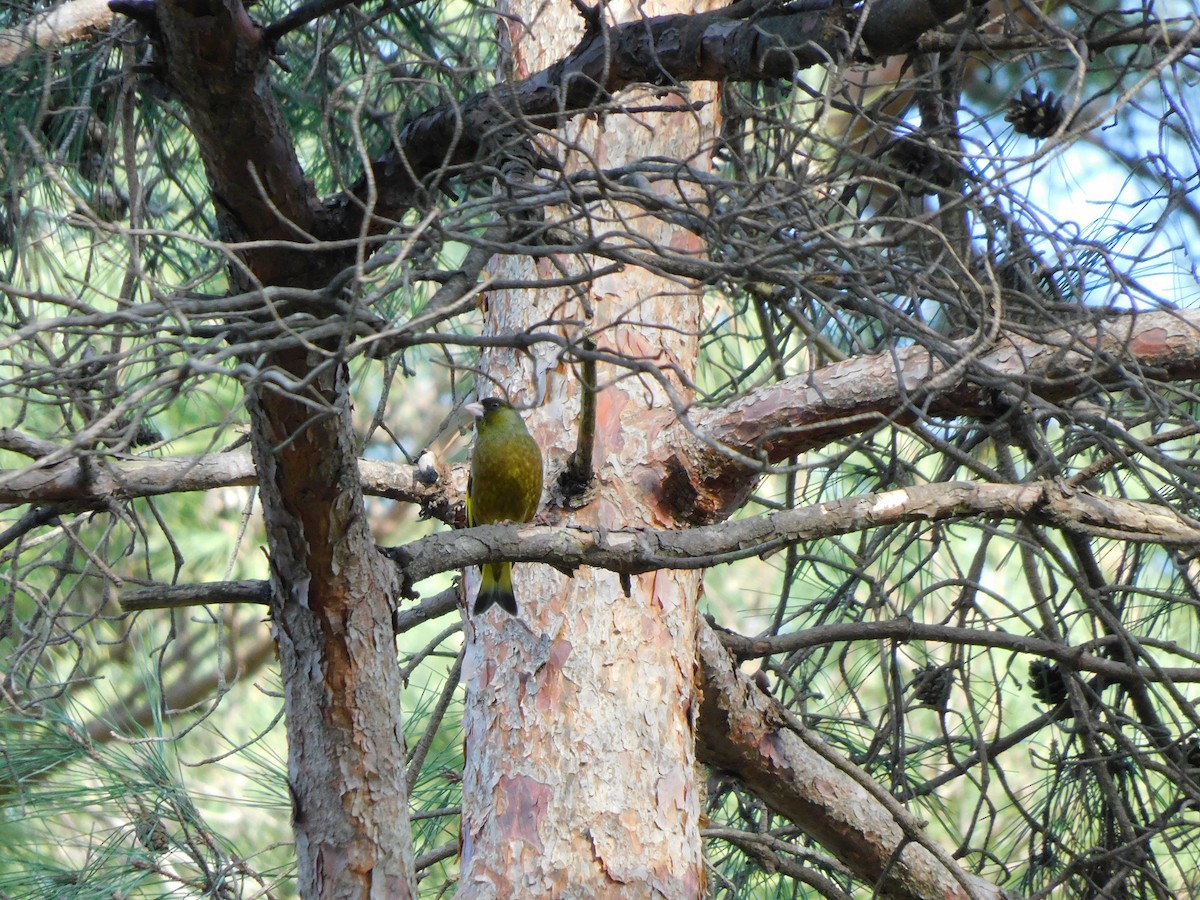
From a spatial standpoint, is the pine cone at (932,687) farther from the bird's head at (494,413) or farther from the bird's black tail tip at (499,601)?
the bird's head at (494,413)

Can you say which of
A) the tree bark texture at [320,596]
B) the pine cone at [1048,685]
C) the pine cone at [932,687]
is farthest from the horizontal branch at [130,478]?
the pine cone at [1048,685]

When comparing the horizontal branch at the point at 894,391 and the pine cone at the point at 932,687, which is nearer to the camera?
the horizontal branch at the point at 894,391

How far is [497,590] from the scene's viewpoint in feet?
10.2

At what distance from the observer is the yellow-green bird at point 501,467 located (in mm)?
3432

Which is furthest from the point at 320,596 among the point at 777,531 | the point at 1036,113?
the point at 1036,113

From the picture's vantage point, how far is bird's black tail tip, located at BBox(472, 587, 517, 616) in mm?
3076

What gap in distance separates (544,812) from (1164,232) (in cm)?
198

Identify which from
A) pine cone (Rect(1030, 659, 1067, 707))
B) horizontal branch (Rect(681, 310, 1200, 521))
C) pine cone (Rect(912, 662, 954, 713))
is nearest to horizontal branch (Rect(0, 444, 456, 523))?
horizontal branch (Rect(681, 310, 1200, 521))

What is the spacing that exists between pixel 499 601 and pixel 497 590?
31 millimetres

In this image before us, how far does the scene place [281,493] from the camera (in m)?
1.97

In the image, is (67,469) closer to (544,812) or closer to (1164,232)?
(544,812)

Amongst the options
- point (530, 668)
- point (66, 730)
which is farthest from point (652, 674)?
point (66, 730)

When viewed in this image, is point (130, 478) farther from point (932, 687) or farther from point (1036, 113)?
point (932, 687)

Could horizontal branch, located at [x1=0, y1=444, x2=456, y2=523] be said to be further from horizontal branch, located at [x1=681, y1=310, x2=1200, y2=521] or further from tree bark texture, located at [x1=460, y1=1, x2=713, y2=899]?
horizontal branch, located at [x1=681, y1=310, x2=1200, y2=521]
